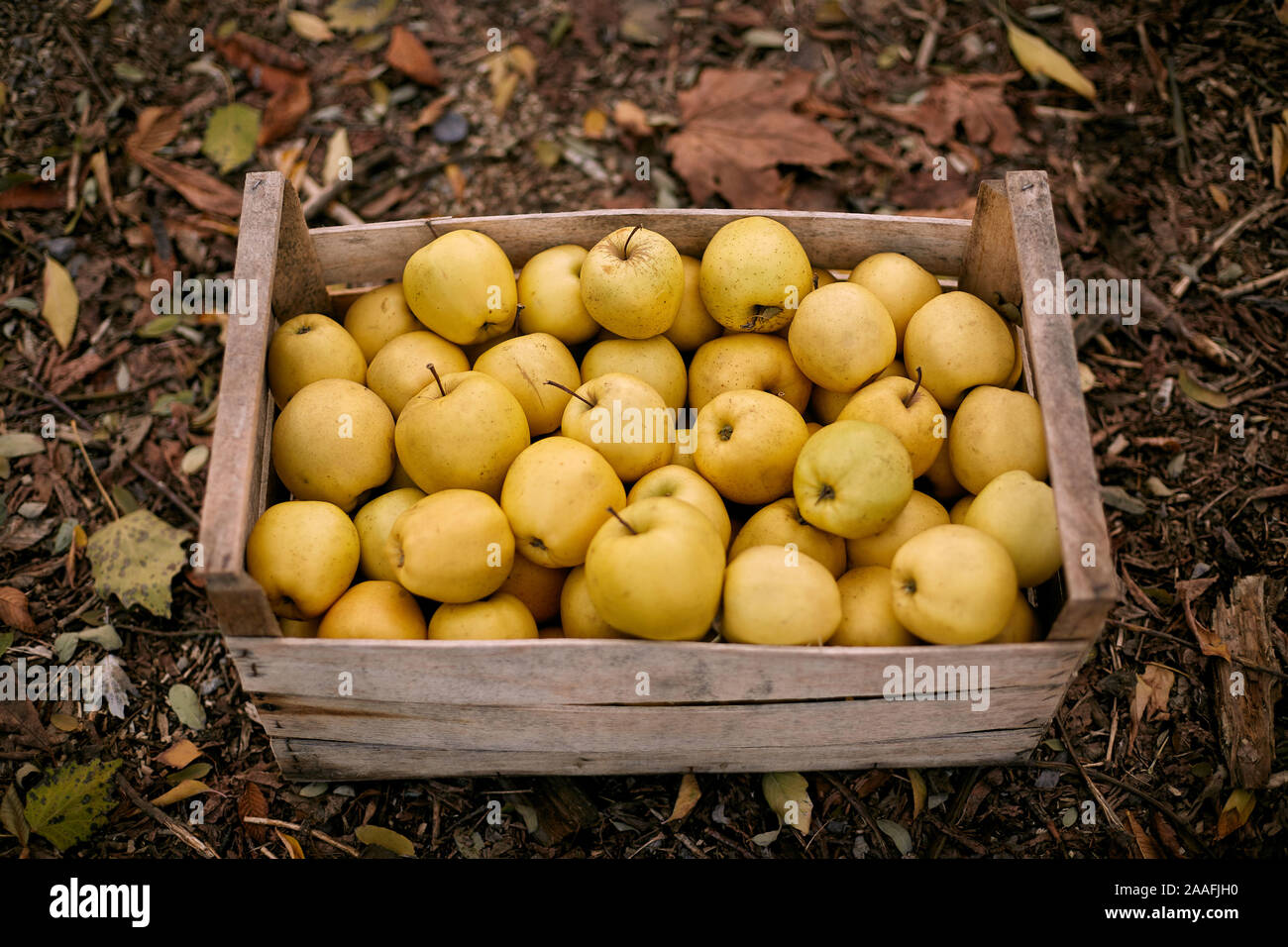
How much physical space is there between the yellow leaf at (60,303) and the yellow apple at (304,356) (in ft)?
5.35

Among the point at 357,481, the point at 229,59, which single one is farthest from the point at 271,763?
the point at 229,59

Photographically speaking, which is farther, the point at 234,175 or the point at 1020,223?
the point at 234,175

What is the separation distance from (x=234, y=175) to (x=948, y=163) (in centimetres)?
344

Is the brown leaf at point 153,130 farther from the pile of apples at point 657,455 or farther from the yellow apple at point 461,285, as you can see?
the yellow apple at point 461,285

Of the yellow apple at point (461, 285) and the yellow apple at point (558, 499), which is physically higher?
the yellow apple at point (461, 285)

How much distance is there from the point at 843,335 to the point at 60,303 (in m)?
3.39

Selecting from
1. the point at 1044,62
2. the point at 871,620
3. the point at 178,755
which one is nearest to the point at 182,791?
the point at 178,755

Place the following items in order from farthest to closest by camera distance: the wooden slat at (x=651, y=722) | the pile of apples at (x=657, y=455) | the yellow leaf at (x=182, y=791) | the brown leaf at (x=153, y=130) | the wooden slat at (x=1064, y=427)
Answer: the brown leaf at (x=153, y=130), the yellow leaf at (x=182, y=791), the wooden slat at (x=651, y=722), the pile of apples at (x=657, y=455), the wooden slat at (x=1064, y=427)

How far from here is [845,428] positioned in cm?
259

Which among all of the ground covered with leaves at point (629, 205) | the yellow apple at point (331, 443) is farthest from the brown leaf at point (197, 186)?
the yellow apple at point (331, 443)

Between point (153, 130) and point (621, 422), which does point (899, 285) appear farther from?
point (153, 130)

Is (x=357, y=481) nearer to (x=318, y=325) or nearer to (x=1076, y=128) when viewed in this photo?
(x=318, y=325)

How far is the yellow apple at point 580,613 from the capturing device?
2.64m

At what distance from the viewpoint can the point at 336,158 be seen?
459 centimetres
